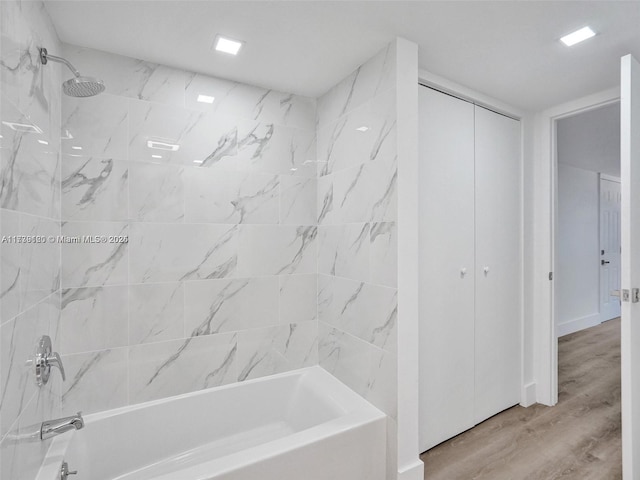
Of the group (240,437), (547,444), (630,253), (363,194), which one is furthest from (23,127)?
(547,444)

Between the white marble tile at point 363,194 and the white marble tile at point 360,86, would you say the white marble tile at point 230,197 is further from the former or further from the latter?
the white marble tile at point 360,86

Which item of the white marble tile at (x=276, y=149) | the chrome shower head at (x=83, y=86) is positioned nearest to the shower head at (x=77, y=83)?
the chrome shower head at (x=83, y=86)

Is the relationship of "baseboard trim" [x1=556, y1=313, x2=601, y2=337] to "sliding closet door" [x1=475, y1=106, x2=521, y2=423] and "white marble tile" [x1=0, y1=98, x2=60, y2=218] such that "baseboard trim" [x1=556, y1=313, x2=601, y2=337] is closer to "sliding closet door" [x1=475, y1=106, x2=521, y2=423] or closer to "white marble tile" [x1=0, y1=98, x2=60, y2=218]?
"sliding closet door" [x1=475, y1=106, x2=521, y2=423]

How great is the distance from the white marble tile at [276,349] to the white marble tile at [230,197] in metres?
0.79

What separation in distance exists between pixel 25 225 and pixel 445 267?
2222 millimetres

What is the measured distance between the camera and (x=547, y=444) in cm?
223

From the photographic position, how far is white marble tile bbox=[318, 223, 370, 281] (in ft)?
6.74

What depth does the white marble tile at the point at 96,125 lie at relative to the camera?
1.79 m

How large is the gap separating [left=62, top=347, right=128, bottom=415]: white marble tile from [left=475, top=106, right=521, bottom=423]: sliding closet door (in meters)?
2.34

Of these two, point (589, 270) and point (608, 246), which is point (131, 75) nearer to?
point (589, 270)

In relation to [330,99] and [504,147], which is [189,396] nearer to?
[330,99]

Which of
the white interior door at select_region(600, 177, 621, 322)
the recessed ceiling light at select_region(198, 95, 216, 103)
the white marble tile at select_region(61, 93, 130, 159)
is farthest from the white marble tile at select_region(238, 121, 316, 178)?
the white interior door at select_region(600, 177, 621, 322)

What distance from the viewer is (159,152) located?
2010 millimetres

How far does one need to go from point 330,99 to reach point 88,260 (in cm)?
183
